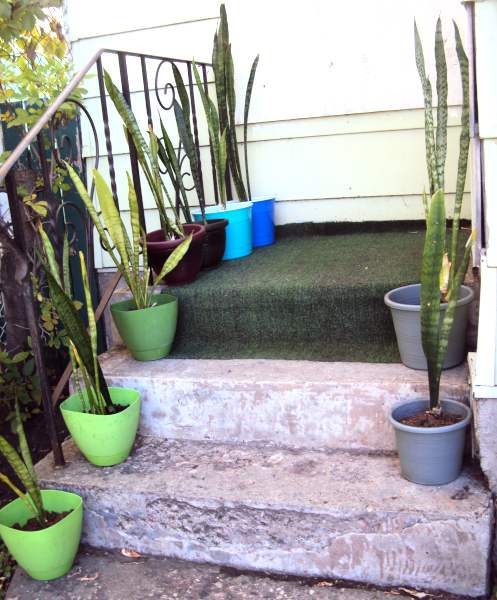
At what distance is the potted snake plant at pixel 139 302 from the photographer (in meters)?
1.84

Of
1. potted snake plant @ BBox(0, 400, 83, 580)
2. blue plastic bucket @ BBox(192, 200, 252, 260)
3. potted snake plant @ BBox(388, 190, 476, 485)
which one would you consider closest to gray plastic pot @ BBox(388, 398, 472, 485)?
potted snake plant @ BBox(388, 190, 476, 485)

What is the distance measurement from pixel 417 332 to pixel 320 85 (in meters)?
1.60

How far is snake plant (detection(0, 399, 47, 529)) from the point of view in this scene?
55.9 inches

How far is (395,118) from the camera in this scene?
8.75ft

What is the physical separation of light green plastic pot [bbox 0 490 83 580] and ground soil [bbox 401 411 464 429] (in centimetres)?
98

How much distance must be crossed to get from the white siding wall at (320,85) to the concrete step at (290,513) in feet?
4.99

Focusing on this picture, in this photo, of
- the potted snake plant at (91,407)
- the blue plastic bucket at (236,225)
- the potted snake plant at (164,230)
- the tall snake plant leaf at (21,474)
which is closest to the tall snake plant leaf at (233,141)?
the blue plastic bucket at (236,225)

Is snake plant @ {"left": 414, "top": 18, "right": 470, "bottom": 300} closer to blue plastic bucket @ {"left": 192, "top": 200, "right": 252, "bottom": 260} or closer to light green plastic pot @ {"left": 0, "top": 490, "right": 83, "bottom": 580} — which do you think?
blue plastic bucket @ {"left": 192, "top": 200, "right": 252, "bottom": 260}

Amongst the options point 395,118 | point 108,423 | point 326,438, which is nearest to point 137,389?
point 108,423

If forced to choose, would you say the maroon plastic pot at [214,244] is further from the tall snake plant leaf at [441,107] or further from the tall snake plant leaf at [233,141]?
the tall snake plant leaf at [441,107]

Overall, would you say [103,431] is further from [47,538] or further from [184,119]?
[184,119]

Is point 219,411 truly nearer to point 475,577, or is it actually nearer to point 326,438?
point 326,438

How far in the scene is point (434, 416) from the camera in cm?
150

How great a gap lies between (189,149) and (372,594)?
69.5 inches
